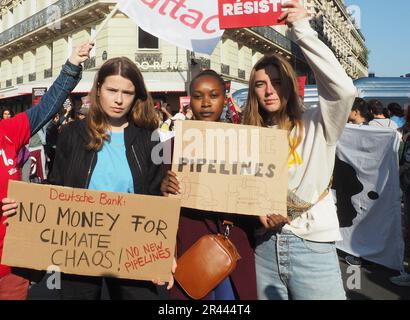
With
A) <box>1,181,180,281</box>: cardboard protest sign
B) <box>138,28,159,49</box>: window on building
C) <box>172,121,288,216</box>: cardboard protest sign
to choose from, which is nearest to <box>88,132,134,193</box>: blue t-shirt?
<box>1,181,180,281</box>: cardboard protest sign

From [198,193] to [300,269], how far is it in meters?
0.60

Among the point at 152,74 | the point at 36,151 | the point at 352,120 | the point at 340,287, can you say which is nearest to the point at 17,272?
the point at 340,287

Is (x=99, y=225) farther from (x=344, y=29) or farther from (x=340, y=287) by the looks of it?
(x=344, y=29)

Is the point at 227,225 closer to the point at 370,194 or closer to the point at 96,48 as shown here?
the point at 370,194

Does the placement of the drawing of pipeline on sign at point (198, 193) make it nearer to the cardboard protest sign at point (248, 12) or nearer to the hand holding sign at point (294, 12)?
the hand holding sign at point (294, 12)

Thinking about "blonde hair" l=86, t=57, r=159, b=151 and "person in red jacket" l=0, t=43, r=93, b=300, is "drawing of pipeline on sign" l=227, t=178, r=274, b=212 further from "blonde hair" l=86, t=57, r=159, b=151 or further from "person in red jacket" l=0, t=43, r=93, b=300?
"person in red jacket" l=0, t=43, r=93, b=300

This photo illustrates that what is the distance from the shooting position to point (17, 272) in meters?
2.16

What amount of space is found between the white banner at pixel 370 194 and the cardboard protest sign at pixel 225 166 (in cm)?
346

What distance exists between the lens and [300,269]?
195 centimetres

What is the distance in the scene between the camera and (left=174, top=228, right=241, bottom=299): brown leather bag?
2.03 meters

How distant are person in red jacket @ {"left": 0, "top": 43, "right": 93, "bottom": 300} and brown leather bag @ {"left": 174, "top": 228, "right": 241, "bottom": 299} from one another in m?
0.87

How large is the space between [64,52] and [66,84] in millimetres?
22913

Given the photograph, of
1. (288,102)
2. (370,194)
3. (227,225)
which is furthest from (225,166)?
(370,194)

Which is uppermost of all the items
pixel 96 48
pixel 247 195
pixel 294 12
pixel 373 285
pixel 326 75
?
pixel 96 48
